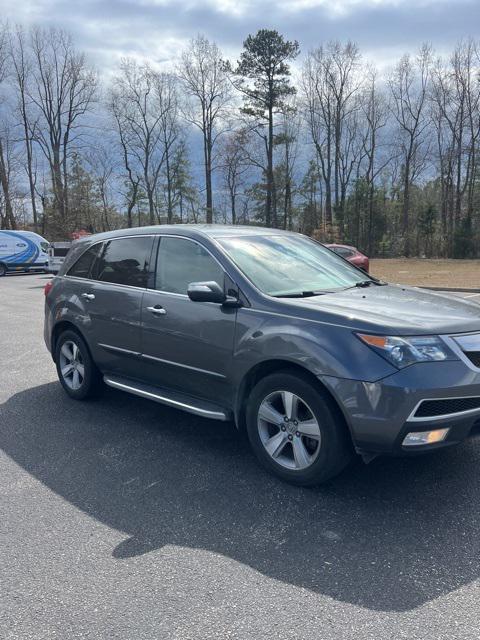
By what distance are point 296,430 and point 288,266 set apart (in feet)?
4.68

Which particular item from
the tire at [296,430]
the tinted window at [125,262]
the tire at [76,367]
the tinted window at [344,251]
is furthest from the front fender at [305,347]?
the tinted window at [344,251]

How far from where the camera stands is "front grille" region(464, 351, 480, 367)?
324cm

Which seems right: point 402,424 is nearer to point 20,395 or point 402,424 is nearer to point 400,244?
point 20,395

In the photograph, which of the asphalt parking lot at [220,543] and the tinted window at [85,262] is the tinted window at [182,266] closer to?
the tinted window at [85,262]

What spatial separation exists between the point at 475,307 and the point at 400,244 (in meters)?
49.1

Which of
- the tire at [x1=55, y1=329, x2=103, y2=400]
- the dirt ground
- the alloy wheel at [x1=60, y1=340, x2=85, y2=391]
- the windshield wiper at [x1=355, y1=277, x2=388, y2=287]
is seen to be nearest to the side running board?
the tire at [x1=55, y1=329, x2=103, y2=400]

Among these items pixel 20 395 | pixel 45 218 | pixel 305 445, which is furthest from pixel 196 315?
pixel 45 218

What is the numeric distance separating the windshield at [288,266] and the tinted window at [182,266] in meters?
0.18

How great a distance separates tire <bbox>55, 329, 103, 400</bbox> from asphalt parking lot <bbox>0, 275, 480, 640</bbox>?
83cm

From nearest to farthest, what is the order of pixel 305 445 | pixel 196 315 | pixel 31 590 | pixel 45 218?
pixel 31 590 → pixel 305 445 → pixel 196 315 → pixel 45 218

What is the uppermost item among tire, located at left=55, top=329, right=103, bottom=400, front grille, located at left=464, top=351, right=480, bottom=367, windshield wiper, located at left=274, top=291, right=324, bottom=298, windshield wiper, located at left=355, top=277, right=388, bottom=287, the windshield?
the windshield

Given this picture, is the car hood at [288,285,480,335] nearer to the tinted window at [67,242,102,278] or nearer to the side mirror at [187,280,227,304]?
the side mirror at [187,280,227,304]

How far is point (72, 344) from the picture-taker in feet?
18.1

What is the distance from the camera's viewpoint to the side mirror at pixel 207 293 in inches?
151
